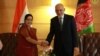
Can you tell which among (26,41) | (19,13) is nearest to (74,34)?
(26,41)

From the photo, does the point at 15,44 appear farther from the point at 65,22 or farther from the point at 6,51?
the point at 65,22

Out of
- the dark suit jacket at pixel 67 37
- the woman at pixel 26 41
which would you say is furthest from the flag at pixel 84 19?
the woman at pixel 26 41

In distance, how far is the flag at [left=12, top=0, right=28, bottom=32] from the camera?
5.89 meters

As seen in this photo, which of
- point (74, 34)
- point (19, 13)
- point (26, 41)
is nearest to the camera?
point (74, 34)

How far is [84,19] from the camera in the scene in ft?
18.7

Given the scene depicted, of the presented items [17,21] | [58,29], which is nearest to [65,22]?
[58,29]

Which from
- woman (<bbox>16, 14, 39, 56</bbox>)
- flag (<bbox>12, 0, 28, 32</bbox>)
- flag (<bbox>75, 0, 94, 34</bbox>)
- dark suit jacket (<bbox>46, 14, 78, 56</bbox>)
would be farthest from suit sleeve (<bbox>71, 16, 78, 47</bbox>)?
flag (<bbox>12, 0, 28, 32</bbox>)

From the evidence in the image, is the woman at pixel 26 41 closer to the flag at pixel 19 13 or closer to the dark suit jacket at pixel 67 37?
the dark suit jacket at pixel 67 37

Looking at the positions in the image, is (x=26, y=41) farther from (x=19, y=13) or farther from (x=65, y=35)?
(x=19, y=13)

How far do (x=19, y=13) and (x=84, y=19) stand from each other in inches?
56.4

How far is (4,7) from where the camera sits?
21.5ft

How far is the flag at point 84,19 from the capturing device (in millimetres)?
5699

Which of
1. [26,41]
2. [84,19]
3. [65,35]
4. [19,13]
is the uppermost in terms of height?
[19,13]

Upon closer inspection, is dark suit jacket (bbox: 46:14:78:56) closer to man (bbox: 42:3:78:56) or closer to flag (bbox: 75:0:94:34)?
man (bbox: 42:3:78:56)
